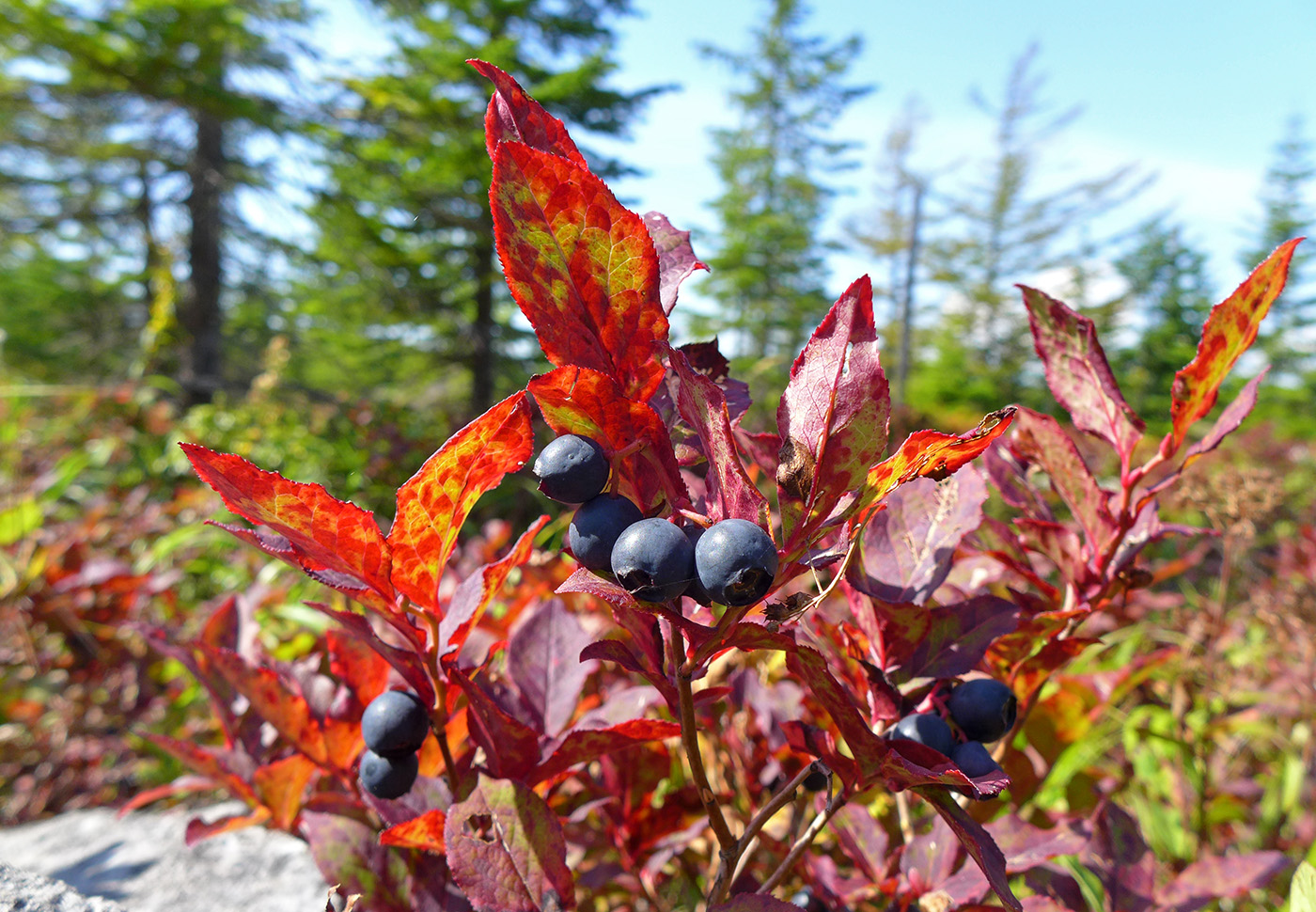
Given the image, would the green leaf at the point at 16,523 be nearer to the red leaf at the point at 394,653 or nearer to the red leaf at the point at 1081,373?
the red leaf at the point at 394,653

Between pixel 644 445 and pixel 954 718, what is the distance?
1.01ft

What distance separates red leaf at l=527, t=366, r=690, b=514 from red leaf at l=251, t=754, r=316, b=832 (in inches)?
19.5

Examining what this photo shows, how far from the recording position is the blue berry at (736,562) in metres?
0.32

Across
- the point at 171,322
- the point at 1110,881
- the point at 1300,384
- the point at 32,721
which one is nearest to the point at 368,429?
the point at 171,322

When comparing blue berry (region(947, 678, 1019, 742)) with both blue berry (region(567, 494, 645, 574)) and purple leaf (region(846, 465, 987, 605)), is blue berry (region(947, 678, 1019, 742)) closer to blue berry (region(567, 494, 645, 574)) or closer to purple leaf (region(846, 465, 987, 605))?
purple leaf (region(846, 465, 987, 605))

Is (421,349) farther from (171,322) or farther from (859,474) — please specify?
(859,474)

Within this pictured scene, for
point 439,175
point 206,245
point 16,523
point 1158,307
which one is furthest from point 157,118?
point 1158,307

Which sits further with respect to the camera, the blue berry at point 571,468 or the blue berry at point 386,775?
the blue berry at point 386,775

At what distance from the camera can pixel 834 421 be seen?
365 mm

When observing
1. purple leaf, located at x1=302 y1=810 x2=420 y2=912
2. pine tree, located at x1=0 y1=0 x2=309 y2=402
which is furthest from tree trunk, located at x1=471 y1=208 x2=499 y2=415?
purple leaf, located at x1=302 y1=810 x2=420 y2=912

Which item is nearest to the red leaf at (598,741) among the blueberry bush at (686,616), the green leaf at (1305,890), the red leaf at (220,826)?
the blueberry bush at (686,616)

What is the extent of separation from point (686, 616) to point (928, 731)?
0.58 ft

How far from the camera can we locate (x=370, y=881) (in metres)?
0.57

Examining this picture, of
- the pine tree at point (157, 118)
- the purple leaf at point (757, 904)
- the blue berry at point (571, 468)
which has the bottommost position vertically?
the purple leaf at point (757, 904)
